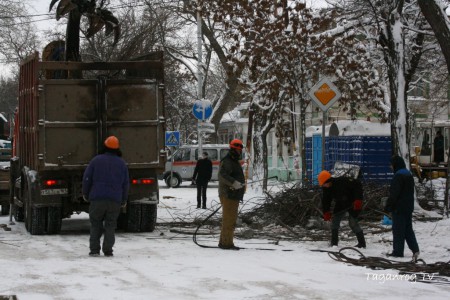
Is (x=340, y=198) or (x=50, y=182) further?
(x=50, y=182)

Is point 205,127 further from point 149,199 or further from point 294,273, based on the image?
point 294,273

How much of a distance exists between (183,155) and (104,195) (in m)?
31.8

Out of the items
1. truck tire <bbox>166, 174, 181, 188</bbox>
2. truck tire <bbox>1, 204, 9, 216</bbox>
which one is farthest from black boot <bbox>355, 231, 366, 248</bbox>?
truck tire <bbox>166, 174, 181, 188</bbox>

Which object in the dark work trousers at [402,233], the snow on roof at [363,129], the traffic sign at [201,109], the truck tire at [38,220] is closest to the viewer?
the dark work trousers at [402,233]

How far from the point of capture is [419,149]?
122 ft

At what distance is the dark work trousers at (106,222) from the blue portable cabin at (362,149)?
343 inches

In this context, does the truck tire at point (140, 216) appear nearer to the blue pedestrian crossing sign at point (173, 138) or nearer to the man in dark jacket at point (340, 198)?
the man in dark jacket at point (340, 198)

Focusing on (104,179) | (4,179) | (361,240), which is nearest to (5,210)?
(4,179)

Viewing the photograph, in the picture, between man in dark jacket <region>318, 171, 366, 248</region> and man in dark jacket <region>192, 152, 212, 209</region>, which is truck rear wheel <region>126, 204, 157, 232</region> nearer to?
man in dark jacket <region>318, 171, 366, 248</region>

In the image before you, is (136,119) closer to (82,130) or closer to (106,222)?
(82,130)

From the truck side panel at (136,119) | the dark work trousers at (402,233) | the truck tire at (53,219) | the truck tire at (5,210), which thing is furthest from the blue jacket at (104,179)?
the truck tire at (5,210)

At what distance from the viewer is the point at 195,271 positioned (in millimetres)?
11148

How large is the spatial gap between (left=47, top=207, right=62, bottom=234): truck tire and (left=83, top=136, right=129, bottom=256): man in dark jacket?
3835mm

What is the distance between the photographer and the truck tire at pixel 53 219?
16750 millimetres
